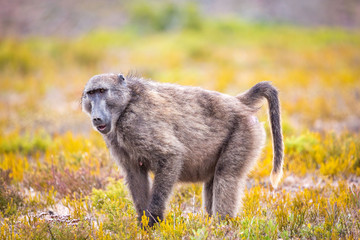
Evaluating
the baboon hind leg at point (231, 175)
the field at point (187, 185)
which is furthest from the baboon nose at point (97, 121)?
the baboon hind leg at point (231, 175)

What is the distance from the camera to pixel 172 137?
3.53m

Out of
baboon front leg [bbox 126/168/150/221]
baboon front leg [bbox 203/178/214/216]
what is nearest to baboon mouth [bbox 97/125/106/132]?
baboon front leg [bbox 126/168/150/221]

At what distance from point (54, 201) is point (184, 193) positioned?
1601mm

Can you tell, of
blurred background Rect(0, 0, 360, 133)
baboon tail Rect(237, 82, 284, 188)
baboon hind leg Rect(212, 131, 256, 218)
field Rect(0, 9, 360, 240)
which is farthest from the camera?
blurred background Rect(0, 0, 360, 133)

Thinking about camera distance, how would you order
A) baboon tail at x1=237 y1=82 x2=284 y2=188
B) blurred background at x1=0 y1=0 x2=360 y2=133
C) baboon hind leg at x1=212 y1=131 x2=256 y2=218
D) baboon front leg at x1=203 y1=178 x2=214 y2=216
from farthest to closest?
blurred background at x1=0 y1=0 x2=360 y2=133
baboon front leg at x1=203 y1=178 x2=214 y2=216
baboon tail at x1=237 y1=82 x2=284 y2=188
baboon hind leg at x1=212 y1=131 x2=256 y2=218

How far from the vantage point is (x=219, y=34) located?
2298cm

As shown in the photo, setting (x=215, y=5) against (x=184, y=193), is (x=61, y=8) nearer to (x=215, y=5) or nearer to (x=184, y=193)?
(x=215, y=5)

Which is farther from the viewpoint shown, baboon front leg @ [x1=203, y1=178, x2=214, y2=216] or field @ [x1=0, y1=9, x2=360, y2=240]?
baboon front leg @ [x1=203, y1=178, x2=214, y2=216]

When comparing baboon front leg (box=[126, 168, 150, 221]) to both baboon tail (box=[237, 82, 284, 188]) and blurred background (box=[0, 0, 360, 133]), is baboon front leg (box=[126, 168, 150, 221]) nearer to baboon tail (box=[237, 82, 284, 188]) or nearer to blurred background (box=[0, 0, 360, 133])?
baboon tail (box=[237, 82, 284, 188])

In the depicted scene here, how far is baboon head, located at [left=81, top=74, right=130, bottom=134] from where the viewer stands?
136 inches

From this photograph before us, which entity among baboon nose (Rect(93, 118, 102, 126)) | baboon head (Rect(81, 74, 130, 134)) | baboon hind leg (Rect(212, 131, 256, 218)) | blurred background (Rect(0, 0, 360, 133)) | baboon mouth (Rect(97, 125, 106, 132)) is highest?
baboon head (Rect(81, 74, 130, 134))

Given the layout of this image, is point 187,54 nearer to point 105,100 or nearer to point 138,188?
point 105,100

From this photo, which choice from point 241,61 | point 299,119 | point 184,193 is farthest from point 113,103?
point 241,61

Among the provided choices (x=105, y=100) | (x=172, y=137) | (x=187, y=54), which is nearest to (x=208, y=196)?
(x=172, y=137)
